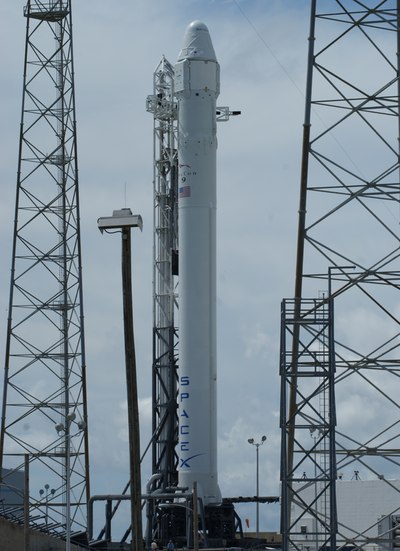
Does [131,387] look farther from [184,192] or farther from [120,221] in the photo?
[184,192]

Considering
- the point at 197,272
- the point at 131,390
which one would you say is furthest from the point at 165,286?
the point at 131,390

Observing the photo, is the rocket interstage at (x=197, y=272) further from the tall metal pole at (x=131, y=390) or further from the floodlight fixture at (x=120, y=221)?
the floodlight fixture at (x=120, y=221)

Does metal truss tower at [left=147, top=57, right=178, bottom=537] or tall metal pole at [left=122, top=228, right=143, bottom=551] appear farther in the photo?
metal truss tower at [left=147, top=57, right=178, bottom=537]

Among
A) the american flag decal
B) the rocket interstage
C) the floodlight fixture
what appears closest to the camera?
the floodlight fixture

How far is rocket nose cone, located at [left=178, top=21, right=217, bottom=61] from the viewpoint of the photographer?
195 feet

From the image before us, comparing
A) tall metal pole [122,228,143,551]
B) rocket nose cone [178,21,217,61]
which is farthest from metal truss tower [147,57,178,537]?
tall metal pole [122,228,143,551]

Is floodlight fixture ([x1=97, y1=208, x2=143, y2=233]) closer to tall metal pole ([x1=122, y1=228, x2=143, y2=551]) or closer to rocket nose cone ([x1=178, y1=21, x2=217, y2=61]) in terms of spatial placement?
tall metal pole ([x1=122, y1=228, x2=143, y2=551])

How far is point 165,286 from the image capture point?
61.0 m

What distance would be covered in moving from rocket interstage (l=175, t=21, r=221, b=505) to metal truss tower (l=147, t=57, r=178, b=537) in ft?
8.85

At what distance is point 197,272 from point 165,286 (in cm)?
430

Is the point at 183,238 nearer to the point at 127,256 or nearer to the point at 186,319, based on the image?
the point at 186,319

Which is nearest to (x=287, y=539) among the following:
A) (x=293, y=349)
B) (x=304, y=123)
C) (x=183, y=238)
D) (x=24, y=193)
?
(x=293, y=349)

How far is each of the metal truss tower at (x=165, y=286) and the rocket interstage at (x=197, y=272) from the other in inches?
106

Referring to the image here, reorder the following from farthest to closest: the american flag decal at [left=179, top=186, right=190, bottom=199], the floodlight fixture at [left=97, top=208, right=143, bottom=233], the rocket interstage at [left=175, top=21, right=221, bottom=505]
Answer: the american flag decal at [left=179, top=186, right=190, bottom=199] → the rocket interstage at [left=175, top=21, right=221, bottom=505] → the floodlight fixture at [left=97, top=208, right=143, bottom=233]
